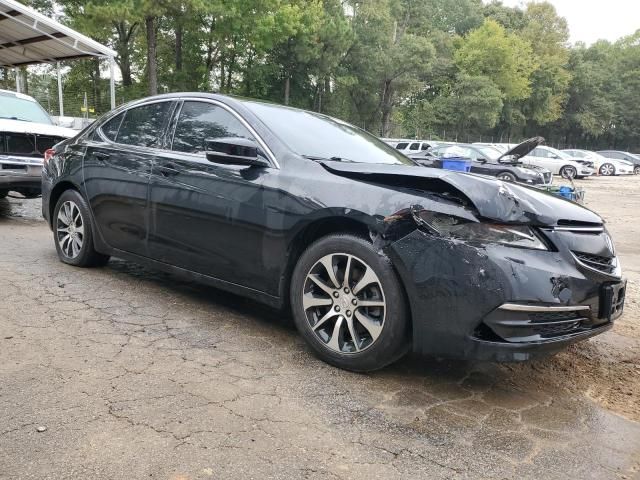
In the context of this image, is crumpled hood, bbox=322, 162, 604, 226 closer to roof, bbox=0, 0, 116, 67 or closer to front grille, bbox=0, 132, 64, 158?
front grille, bbox=0, 132, 64, 158

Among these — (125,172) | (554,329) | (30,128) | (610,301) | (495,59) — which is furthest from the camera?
(495,59)

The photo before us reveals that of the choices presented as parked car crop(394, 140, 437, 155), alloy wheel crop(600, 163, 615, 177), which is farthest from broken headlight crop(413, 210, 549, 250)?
alloy wheel crop(600, 163, 615, 177)

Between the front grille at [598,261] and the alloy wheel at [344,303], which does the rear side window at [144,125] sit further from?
the front grille at [598,261]

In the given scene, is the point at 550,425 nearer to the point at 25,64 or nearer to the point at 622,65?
the point at 25,64

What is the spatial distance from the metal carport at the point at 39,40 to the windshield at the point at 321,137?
1078 centimetres

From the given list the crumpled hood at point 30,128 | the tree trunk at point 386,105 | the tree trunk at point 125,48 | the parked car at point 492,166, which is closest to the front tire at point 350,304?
the crumpled hood at point 30,128

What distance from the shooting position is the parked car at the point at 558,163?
1032 inches

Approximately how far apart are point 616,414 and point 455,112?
43037 millimetres

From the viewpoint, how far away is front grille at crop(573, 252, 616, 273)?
279 cm

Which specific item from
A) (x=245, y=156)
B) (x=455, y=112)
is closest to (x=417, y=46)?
(x=455, y=112)

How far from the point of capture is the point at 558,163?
87.6 feet

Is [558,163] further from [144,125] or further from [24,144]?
[144,125]

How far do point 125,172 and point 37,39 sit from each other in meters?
11.7

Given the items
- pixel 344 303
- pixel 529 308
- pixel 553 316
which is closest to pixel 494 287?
pixel 529 308
